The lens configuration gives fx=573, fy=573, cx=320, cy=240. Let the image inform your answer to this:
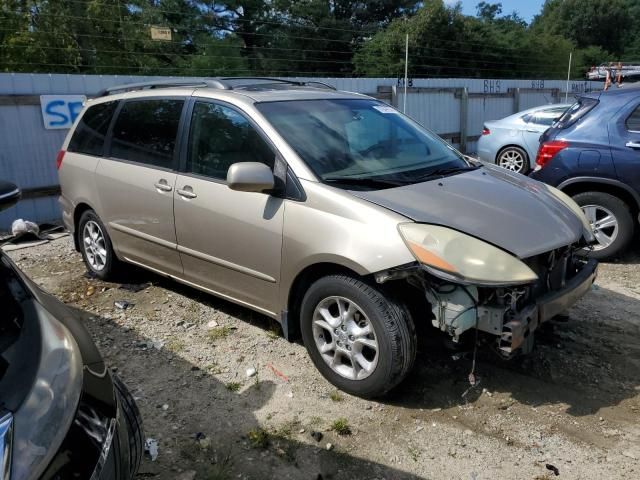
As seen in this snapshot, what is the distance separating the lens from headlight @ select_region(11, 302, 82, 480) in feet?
5.12

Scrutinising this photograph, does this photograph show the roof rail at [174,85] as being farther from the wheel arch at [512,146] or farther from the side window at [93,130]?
the wheel arch at [512,146]

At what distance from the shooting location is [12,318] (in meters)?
2.05

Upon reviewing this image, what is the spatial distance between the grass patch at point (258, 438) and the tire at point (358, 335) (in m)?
0.58

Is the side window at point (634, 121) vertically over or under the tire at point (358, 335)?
over

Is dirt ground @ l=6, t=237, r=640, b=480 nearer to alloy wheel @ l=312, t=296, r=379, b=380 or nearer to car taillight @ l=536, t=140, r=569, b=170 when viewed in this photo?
alloy wheel @ l=312, t=296, r=379, b=380

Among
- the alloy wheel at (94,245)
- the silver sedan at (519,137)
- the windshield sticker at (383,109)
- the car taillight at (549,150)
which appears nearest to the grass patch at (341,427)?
the windshield sticker at (383,109)

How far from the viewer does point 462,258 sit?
9.75ft

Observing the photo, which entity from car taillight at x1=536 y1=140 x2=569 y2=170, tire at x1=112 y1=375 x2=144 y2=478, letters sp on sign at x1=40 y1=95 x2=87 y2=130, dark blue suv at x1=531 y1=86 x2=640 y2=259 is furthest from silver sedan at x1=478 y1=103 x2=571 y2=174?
tire at x1=112 y1=375 x2=144 y2=478

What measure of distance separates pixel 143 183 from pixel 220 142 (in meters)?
0.86

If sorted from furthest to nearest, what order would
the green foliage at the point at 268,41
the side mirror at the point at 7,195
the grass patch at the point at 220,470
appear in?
the green foliage at the point at 268,41 → the grass patch at the point at 220,470 → the side mirror at the point at 7,195

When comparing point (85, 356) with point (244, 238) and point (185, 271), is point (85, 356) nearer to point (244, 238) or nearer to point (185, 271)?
point (244, 238)

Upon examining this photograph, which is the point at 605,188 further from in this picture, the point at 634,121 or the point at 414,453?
the point at 414,453

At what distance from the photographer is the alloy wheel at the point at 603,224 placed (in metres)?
5.73


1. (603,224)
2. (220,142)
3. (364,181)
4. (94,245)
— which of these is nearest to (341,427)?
(364,181)
